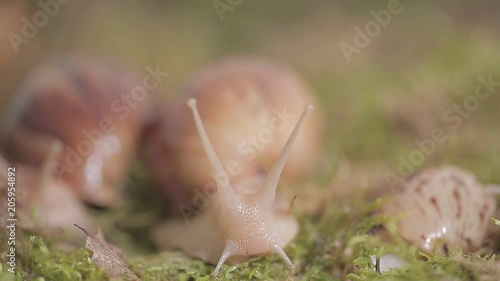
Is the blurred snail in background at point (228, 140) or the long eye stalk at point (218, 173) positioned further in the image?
the blurred snail in background at point (228, 140)

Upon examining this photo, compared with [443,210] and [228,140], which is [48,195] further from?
[443,210]

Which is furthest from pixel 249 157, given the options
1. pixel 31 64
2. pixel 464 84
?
pixel 31 64

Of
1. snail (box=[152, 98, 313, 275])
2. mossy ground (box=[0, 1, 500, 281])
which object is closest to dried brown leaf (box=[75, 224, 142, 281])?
mossy ground (box=[0, 1, 500, 281])

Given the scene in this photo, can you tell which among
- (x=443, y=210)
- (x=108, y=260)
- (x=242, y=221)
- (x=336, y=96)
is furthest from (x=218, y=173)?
(x=336, y=96)

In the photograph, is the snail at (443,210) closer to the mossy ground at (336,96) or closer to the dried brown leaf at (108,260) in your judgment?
the mossy ground at (336,96)

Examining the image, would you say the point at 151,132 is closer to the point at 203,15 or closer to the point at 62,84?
the point at 62,84

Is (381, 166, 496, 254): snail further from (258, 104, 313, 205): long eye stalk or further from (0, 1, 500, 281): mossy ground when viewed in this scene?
(258, 104, 313, 205): long eye stalk

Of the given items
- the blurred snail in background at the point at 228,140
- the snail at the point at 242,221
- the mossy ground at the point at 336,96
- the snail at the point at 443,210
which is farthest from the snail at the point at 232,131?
the snail at the point at 443,210
